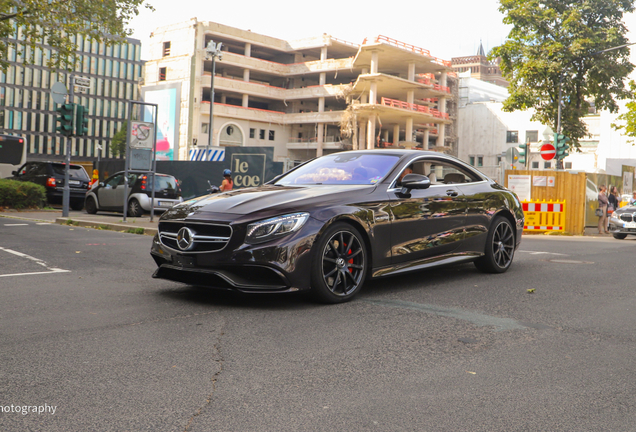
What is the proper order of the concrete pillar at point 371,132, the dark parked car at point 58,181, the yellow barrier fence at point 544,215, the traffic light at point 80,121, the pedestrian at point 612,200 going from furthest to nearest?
the concrete pillar at point 371,132, the dark parked car at point 58,181, the pedestrian at point 612,200, the yellow barrier fence at point 544,215, the traffic light at point 80,121

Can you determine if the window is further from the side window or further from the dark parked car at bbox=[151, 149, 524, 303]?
the dark parked car at bbox=[151, 149, 524, 303]

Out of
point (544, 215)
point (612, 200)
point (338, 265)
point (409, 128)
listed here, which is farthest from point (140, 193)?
point (409, 128)

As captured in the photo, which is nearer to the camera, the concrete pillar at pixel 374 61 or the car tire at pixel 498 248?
the car tire at pixel 498 248

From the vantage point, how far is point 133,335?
446cm

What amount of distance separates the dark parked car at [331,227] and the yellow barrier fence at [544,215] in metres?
12.9

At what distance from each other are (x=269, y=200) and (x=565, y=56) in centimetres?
2948

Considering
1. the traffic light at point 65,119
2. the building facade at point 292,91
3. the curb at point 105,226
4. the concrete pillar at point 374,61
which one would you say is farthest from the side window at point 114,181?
the concrete pillar at point 374,61

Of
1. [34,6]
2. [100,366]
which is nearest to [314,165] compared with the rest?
[100,366]

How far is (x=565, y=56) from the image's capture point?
1233 inches

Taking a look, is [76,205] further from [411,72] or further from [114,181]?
[411,72]

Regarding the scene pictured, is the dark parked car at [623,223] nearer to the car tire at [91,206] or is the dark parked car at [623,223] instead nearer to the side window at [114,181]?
the side window at [114,181]

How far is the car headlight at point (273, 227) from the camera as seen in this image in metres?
5.32

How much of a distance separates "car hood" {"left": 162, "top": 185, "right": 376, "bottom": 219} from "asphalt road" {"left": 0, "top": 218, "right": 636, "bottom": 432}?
82 cm

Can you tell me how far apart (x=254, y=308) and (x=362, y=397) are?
232 cm
